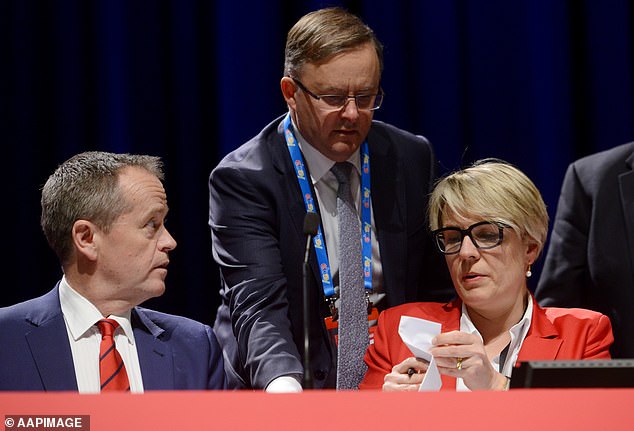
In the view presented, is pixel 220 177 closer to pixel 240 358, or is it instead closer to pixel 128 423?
pixel 240 358

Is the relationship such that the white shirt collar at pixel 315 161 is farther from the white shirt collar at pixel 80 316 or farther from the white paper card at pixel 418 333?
the white shirt collar at pixel 80 316

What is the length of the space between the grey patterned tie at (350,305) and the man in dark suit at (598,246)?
611 mm

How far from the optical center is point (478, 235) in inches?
99.1

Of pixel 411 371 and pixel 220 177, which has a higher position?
pixel 220 177

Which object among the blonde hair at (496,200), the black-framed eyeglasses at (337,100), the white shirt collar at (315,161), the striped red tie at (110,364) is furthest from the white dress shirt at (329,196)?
the striped red tie at (110,364)

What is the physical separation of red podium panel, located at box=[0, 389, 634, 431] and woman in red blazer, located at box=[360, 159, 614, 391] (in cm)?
94

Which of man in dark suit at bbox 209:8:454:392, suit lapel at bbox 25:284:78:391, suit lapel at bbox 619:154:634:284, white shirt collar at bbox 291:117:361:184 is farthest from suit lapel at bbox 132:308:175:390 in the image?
suit lapel at bbox 619:154:634:284

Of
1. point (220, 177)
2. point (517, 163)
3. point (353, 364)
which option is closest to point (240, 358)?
point (353, 364)

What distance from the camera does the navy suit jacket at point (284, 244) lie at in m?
2.65

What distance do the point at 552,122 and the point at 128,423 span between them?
2.52 meters

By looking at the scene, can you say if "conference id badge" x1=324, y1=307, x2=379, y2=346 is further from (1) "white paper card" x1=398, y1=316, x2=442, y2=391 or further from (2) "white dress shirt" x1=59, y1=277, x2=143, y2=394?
(2) "white dress shirt" x1=59, y1=277, x2=143, y2=394

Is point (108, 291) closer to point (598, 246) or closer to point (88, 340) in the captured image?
point (88, 340)

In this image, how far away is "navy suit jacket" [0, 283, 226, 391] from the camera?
221 centimetres

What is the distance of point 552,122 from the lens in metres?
3.66
